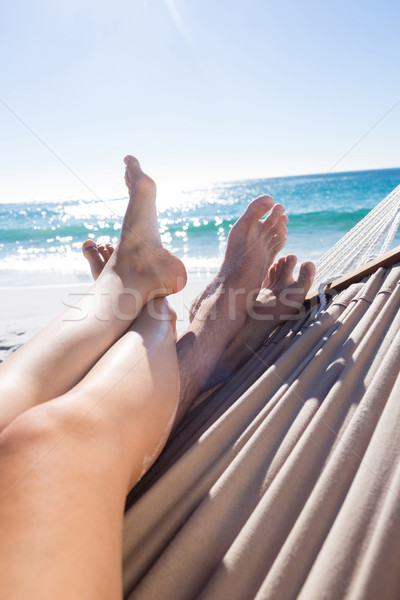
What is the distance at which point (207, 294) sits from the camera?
1253 millimetres

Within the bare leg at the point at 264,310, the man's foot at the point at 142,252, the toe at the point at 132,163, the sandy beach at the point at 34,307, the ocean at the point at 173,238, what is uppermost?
the toe at the point at 132,163

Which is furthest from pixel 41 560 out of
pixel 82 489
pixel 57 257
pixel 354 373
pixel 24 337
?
pixel 57 257

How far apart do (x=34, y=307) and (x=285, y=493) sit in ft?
8.35

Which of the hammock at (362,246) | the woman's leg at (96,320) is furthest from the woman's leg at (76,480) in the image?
the hammock at (362,246)

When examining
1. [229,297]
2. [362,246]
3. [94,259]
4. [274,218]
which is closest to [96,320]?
[229,297]

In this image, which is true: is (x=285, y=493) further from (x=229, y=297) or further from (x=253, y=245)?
(x=253, y=245)

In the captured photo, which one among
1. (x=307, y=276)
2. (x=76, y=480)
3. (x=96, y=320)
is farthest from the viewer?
(x=307, y=276)

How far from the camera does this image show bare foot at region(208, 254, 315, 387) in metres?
1.04

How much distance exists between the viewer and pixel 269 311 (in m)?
1.18

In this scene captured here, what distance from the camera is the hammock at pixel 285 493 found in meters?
0.44

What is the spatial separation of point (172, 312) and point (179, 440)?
326mm

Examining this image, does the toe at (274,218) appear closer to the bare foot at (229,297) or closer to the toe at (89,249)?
the bare foot at (229,297)

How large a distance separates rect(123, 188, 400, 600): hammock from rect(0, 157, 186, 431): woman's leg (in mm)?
220

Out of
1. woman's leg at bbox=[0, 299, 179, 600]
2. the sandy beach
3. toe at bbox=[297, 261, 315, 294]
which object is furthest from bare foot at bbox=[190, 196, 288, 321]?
the sandy beach
